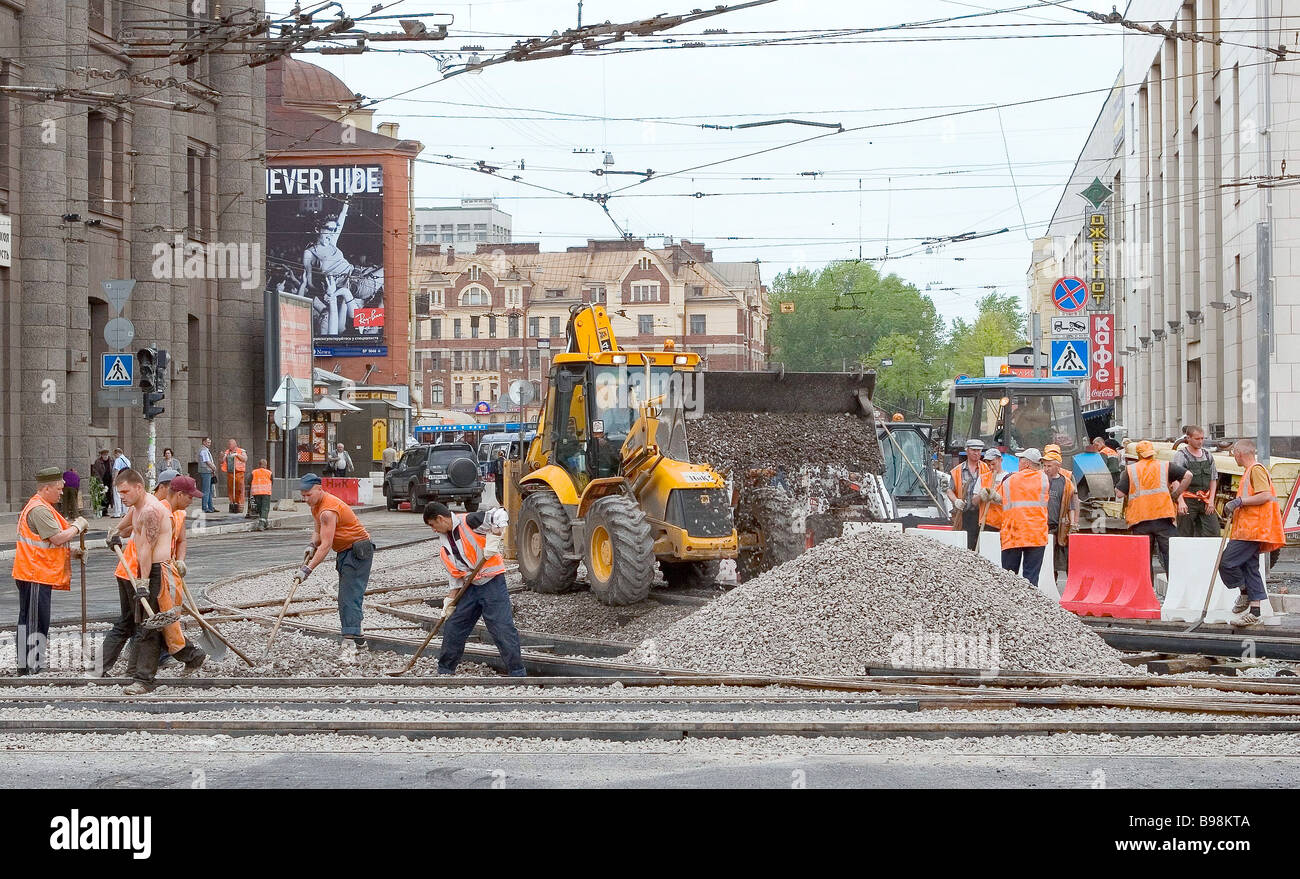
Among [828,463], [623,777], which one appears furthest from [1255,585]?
[623,777]

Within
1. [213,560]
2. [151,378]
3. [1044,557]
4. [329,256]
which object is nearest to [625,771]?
[1044,557]

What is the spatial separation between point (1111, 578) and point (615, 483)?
528 cm

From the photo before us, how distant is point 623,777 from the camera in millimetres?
7816

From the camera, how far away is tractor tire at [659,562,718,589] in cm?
1681

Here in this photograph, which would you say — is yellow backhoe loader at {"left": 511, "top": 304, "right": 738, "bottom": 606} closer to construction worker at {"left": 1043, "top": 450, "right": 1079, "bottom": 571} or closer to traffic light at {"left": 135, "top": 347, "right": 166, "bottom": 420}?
construction worker at {"left": 1043, "top": 450, "right": 1079, "bottom": 571}

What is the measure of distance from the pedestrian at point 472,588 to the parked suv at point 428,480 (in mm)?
24932

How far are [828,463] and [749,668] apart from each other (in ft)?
14.7

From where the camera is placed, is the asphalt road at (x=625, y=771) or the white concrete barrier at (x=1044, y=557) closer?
the asphalt road at (x=625, y=771)

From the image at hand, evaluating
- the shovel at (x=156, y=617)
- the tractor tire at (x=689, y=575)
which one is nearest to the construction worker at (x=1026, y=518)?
the tractor tire at (x=689, y=575)

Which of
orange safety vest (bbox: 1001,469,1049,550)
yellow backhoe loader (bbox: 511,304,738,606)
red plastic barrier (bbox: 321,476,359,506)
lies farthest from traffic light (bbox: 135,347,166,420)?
orange safety vest (bbox: 1001,469,1049,550)

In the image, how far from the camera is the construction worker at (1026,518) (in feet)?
48.9

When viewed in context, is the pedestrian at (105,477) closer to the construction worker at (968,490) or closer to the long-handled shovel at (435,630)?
the construction worker at (968,490)

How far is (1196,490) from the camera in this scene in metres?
18.3
